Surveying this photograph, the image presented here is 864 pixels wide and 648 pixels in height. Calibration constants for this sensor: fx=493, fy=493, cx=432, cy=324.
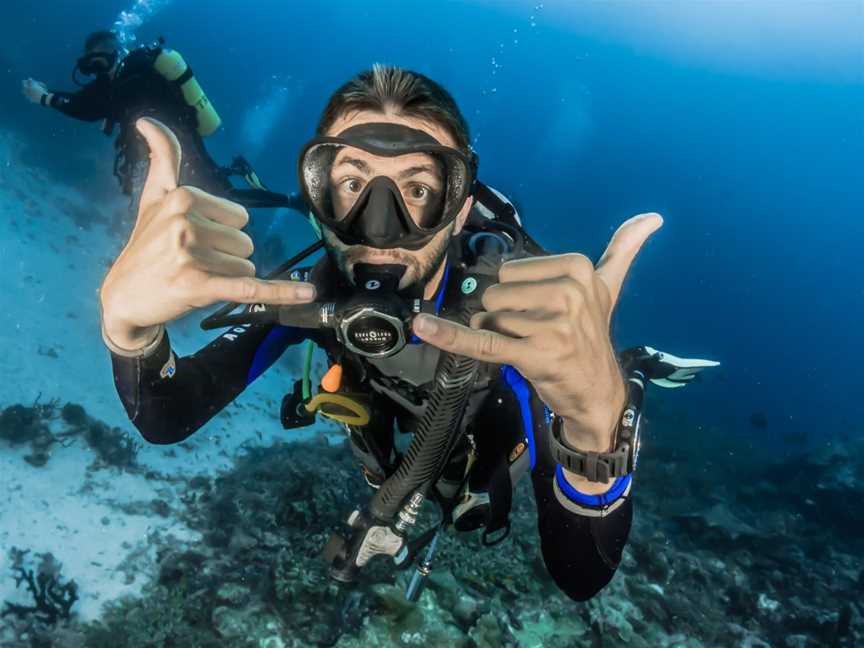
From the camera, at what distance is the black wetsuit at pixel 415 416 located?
2330 mm

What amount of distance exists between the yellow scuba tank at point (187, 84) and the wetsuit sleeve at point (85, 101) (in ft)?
3.75

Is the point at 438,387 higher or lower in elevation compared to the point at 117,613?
higher

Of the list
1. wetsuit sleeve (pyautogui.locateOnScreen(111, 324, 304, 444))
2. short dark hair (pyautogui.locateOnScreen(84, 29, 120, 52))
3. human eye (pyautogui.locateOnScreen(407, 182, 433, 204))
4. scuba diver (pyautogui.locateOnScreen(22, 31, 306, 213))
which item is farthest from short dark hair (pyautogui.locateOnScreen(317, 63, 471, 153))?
short dark hair (pyautogui.locateOnScreen(84, 29, 120, 52))

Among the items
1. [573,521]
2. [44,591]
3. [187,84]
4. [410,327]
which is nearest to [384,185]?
[410,327]

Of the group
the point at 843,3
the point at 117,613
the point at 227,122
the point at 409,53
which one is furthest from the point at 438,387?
the point at 843,3

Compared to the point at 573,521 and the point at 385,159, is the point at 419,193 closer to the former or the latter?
the point at 385,159

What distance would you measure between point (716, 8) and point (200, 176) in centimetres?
10250

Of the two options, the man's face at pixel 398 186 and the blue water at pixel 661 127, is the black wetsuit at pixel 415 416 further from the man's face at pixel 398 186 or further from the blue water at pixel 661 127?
the blue water at pixel 661 127

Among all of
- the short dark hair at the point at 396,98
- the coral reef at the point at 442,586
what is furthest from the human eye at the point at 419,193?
the coral reef at the point at 442,586

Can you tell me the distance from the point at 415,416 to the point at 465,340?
Answer: 2.07 metres

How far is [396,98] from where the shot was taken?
2.66 meters

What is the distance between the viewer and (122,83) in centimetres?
957

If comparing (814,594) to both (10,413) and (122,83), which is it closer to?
(10,413)

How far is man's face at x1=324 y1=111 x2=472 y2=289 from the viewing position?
100 inches
